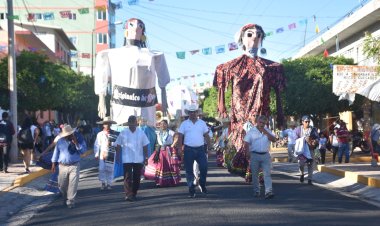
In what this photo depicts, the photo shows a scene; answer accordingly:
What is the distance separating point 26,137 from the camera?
18969 millimetres

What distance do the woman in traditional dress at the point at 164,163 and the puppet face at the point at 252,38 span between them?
2.69 metres

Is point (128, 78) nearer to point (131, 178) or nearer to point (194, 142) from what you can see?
point (194, 142)

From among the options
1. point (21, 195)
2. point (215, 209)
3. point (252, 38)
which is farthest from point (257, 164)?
point (21, 195)

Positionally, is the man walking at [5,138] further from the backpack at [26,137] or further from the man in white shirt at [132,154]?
the man in white shirt at [132,154]

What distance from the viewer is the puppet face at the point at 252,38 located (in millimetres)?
14727

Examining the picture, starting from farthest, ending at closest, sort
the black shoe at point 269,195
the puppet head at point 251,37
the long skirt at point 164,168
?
the puppet head at point 251,37 < the long skirt at point 164,168 < the black shoe at point 269,195

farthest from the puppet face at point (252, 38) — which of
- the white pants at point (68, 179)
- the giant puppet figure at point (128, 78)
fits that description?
the white pants at point (68, 179)

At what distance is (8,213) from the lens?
38.1 feet

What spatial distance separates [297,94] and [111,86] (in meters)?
21.1

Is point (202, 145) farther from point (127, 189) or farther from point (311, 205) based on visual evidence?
point (311, 205)

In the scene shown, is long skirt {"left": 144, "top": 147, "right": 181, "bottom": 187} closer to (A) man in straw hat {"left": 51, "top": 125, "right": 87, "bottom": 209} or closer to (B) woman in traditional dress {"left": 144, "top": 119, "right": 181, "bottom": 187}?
(B) woman in traditional dress {"left": 144, "top": 119, "right": 181, "bottom": 187}

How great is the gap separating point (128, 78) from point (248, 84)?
108 inches

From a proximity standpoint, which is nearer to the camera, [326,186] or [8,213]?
[8,213]

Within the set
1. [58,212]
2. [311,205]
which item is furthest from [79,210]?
[311,205]
